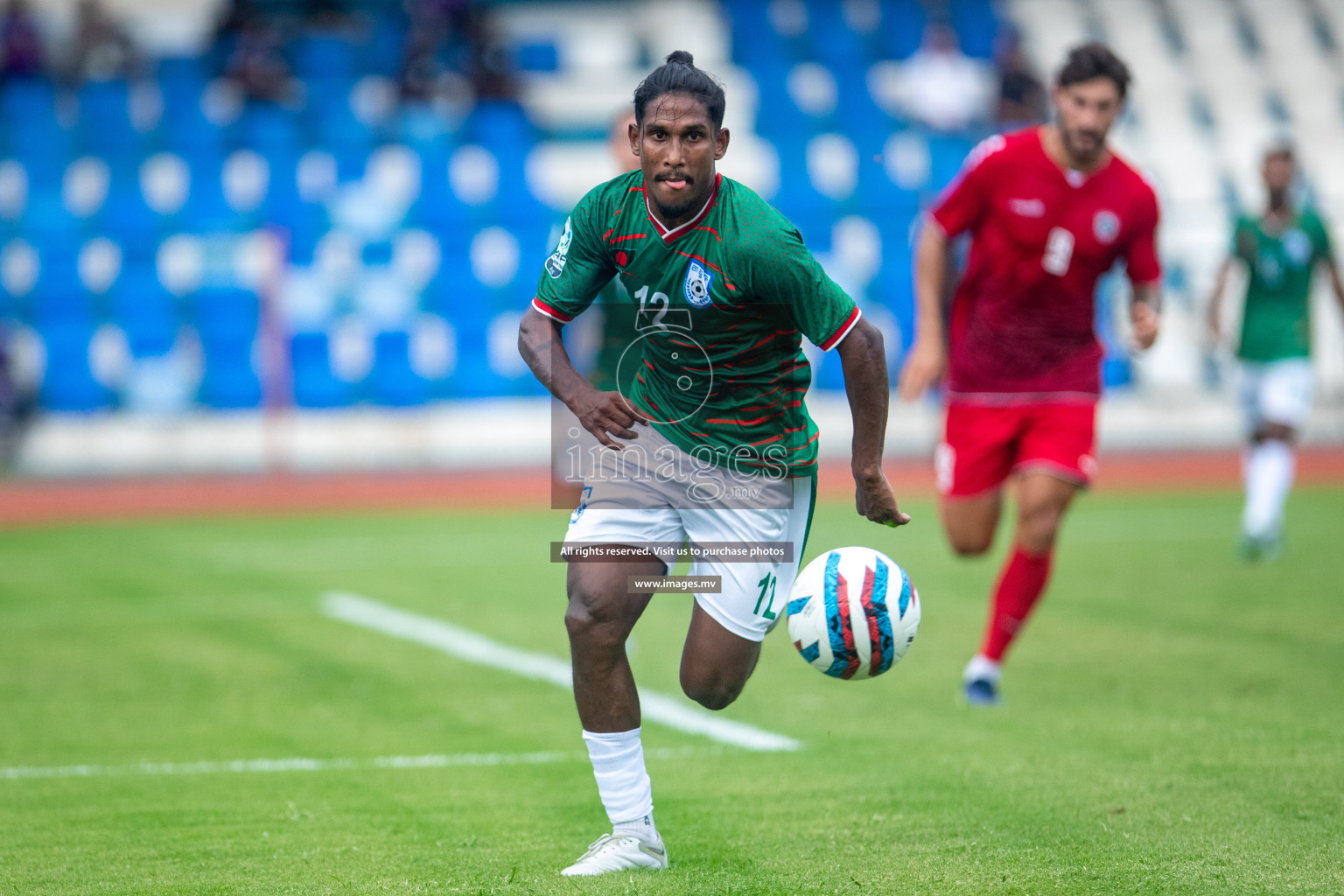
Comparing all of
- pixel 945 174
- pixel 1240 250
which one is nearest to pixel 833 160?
pixel 945 174

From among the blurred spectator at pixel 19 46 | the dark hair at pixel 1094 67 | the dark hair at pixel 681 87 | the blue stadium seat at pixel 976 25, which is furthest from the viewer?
the blue stadium seat at pixel 976 25

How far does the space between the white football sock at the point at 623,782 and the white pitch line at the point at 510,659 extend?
1.40 metres

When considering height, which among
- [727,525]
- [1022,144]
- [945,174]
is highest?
[945,174]

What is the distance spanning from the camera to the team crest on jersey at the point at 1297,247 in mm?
11828

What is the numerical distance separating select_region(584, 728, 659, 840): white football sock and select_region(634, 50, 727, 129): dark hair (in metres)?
1.86

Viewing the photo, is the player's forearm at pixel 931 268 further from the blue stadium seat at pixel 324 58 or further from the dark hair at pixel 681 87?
the blue stadium seat at pixel 324 58

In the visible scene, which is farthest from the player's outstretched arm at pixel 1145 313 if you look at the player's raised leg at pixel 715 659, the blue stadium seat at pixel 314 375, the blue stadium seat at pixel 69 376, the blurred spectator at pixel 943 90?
the blurred spectator at pixel 943 90

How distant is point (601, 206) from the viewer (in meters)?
4.82

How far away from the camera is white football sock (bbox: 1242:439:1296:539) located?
11.5 metres

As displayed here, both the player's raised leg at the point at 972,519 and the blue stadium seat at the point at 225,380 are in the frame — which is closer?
the player's raised leg at the point at 972,519

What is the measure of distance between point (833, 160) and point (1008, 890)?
18.5 metres

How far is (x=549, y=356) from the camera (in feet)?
15.9

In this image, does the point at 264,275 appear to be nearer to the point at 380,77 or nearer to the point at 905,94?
the point at 380,77

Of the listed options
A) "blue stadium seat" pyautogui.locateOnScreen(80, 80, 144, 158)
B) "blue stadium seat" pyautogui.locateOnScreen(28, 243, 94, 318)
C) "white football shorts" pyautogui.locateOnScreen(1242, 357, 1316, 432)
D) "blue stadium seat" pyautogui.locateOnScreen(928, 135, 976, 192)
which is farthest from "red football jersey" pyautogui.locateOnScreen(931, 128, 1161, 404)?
"blue stadium seat" pyautogui.locateOnScreen(80, 80, 144, 158)
